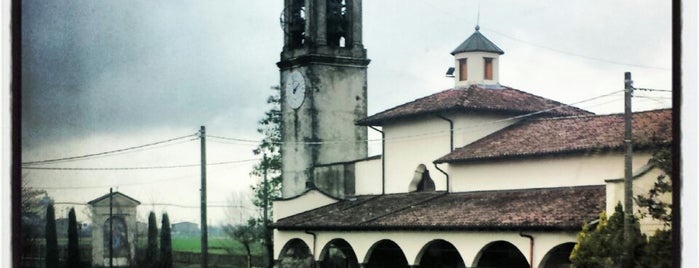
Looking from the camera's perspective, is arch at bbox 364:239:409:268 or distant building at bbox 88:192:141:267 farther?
arch at bbox 364:239:409:268

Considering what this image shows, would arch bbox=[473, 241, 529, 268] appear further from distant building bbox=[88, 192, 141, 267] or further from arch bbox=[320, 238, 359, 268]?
distant building bbox=[88, 192, 141, 267]

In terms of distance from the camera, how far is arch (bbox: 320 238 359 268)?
31.3ft

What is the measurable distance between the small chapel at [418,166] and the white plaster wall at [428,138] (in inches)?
0.4

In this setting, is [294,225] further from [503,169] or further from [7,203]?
[7,203]

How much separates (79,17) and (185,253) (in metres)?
1.83

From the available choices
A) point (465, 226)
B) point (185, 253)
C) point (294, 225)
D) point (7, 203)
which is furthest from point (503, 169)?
point (7, 203)

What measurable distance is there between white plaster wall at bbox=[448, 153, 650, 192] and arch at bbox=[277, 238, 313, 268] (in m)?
1.18

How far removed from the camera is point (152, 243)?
789cm

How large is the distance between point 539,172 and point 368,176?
1.62 meters

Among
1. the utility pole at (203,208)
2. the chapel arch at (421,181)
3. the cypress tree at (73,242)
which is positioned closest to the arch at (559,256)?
the chapel arch at (421,181)

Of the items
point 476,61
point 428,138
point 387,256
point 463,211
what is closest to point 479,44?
point 476,61

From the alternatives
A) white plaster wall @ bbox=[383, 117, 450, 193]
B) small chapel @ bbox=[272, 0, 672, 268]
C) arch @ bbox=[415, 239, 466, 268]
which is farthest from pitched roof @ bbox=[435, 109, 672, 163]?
arch @ bbox=[415, 239, 466, 268]

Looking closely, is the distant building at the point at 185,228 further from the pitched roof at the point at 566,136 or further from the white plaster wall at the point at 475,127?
the white plaster wall at the point at 475,127

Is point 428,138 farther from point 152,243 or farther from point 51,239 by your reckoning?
point 51,239
